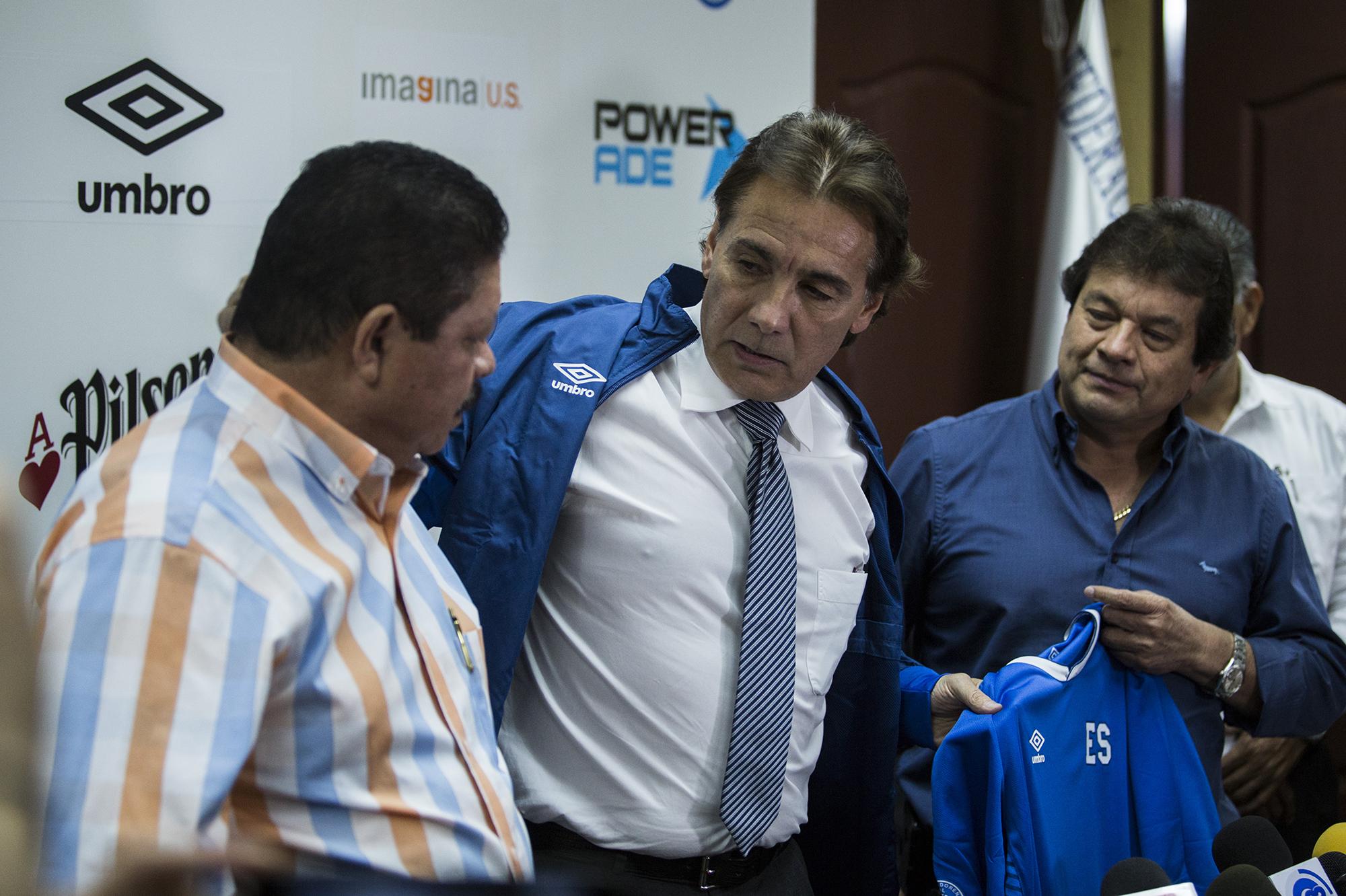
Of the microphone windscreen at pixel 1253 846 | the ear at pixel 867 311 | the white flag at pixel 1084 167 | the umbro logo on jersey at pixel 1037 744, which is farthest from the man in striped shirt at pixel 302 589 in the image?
the white flag at pixel 1084 167

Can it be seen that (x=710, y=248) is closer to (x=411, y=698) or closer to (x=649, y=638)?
(x=649, y=638)

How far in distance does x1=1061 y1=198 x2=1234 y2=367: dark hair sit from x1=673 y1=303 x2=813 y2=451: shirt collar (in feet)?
2.31

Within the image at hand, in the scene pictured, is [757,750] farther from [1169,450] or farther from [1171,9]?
[1171,9]

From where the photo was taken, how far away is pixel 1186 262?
6.68 feet

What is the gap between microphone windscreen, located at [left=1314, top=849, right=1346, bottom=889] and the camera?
158 centimetres

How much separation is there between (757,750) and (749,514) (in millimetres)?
325

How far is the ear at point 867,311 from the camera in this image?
5.91 feet

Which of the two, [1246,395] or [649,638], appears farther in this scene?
[1246,395]

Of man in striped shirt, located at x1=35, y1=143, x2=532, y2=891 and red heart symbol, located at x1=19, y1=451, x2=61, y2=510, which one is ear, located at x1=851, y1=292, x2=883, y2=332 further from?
red heart symbol, located at x1=19, y1=451, x2=61, y2=510

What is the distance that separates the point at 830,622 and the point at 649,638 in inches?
12.2

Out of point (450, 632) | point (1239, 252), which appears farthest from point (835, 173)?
point (1239, 252)

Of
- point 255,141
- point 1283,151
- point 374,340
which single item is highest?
point 1283,151

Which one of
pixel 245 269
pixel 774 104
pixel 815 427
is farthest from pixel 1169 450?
pixel 245 269

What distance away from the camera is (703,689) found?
159 cm
